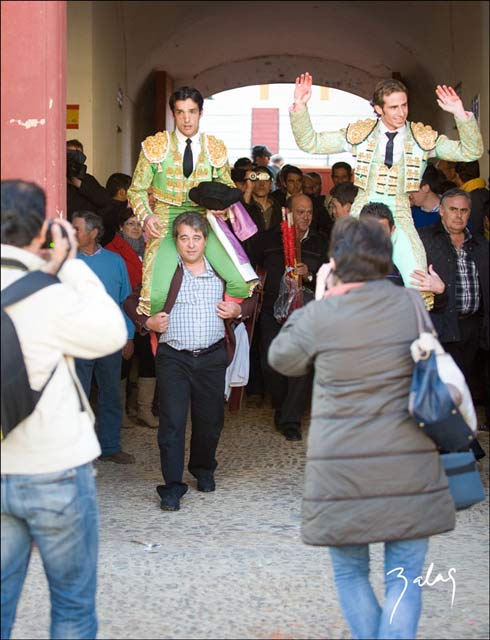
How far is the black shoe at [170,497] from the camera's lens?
635 centimetres

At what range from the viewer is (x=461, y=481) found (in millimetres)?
3941

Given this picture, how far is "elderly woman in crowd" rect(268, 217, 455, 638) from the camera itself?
370 cm

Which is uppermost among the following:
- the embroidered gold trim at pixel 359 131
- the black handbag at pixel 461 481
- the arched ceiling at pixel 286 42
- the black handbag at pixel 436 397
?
the arched ceiling at pixel 286 42

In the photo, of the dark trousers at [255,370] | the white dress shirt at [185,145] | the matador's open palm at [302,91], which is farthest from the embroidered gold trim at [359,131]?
the dark trousers at [255,370]

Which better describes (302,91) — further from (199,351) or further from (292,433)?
(292,433)

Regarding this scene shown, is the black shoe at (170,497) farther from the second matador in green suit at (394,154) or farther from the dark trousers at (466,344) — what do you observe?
the dark trousers at (466,344)

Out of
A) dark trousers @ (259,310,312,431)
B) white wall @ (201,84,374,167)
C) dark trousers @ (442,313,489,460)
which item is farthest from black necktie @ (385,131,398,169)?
white wall @ (201,84,374,167)

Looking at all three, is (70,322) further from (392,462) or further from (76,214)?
(76,214)

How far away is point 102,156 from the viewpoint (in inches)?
432

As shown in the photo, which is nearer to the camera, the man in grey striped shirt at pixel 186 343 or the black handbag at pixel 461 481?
the black handbag at pixel 461 481

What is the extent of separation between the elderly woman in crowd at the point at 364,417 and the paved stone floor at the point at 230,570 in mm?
1028

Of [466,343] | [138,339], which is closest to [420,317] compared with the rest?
[466,343]

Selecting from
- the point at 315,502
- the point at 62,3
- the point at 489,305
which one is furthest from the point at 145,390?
the point at 315,502

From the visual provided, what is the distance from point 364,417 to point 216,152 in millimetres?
3328
